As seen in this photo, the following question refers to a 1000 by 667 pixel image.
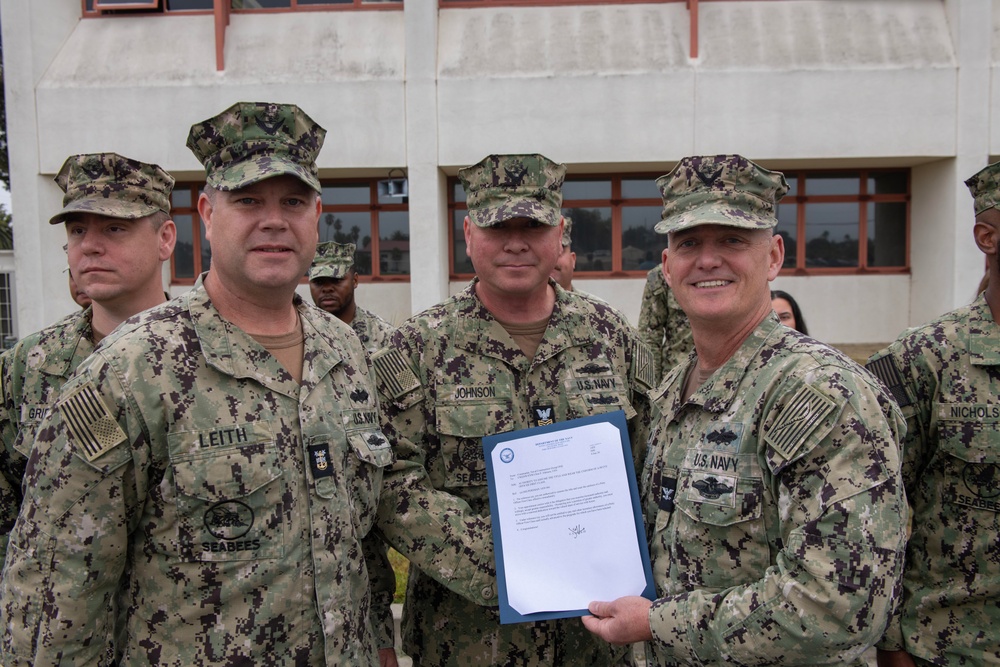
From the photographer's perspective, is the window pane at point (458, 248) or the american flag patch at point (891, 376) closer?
the american flag patch at point (891, 376)

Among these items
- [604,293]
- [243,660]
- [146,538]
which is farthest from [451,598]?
[604,293]

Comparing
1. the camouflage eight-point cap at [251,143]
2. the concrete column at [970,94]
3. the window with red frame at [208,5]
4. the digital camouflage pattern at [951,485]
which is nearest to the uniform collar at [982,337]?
the digital camouflage pattern at [951,485]

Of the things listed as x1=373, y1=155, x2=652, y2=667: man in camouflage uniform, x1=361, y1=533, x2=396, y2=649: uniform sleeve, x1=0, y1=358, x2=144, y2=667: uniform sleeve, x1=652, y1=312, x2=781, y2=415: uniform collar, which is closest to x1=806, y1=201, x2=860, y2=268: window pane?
x1=373, y1=155, x2=652, y2=667: man in camouflage uniform

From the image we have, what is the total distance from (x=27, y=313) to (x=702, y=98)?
1180 cm

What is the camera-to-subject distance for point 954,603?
260 cm

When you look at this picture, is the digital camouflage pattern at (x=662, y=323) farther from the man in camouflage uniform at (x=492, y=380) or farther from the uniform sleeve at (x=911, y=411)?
the uniform sleeve at (x=911, y=411)

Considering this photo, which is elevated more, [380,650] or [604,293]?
[604,293]

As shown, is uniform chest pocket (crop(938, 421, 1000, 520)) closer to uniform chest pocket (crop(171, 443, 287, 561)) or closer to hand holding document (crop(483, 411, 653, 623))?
hand holding document (crop(483, 411, 653, 623))

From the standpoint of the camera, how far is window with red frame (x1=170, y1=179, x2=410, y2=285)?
1346 centimetres

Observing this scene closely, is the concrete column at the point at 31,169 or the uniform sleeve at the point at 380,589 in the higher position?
the concrete column at the point at 31,169

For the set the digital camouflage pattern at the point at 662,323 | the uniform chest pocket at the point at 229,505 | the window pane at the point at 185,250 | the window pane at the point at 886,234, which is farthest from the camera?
the window pane at the point at 185,250

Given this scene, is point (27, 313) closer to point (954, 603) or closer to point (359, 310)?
point (359, 310)

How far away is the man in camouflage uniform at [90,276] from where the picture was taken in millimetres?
2910

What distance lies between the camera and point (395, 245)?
1352cm
